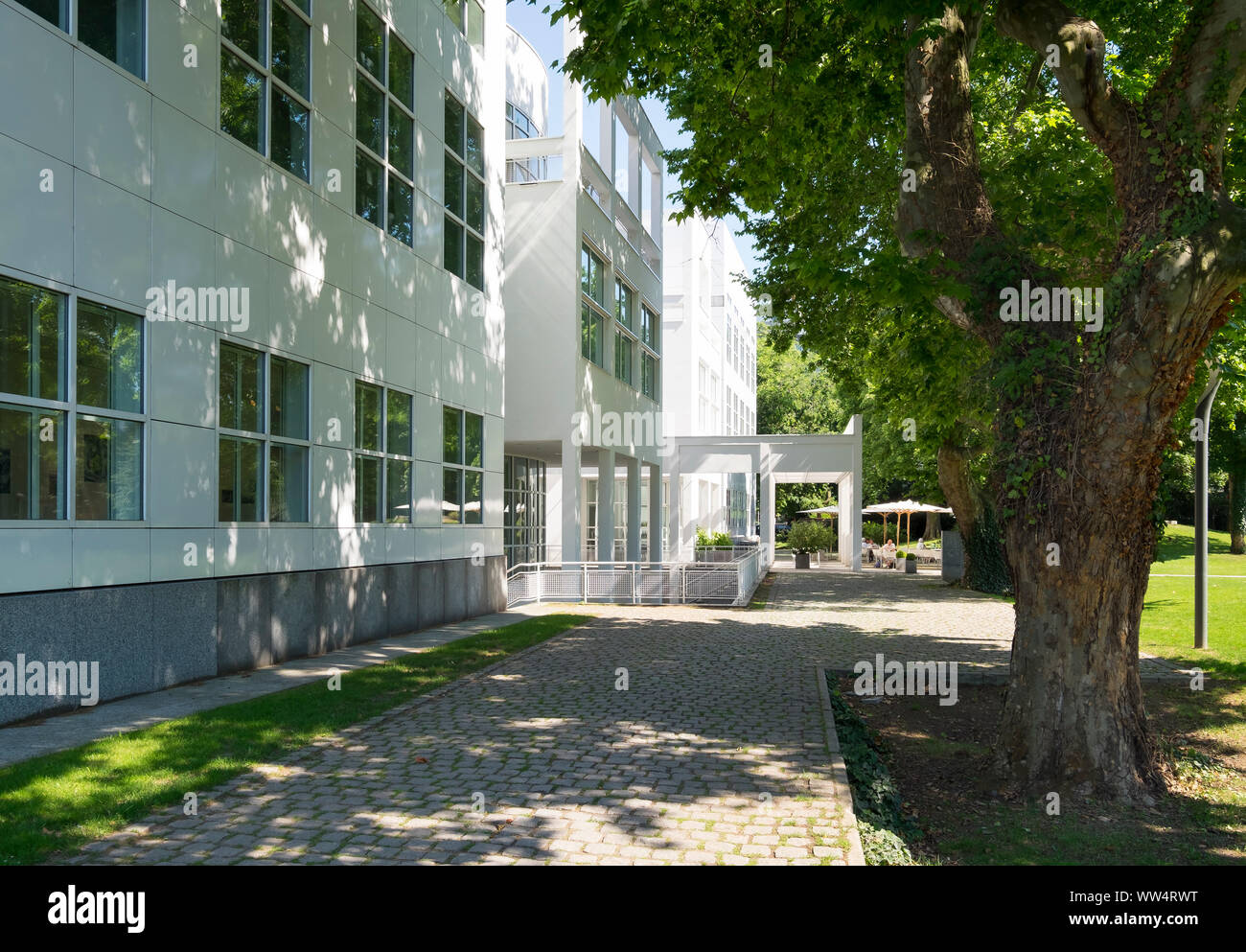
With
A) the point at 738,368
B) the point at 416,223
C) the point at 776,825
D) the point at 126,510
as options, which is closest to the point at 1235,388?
the point at 416,223

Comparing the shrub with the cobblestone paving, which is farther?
the shrub

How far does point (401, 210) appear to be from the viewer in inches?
640

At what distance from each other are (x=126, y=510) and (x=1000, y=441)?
8140 millimetres

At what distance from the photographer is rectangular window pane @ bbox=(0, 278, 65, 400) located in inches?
328

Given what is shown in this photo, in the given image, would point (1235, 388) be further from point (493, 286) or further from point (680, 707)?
point (680, 707)

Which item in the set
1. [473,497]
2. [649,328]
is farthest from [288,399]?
[649,328]

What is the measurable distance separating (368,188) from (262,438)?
16.0 ft

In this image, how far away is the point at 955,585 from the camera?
3002cm

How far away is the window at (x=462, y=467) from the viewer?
60.0 ft

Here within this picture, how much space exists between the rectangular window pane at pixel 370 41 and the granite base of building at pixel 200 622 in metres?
7.56

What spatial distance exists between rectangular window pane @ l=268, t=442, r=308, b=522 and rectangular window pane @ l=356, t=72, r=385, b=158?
16.2 ft

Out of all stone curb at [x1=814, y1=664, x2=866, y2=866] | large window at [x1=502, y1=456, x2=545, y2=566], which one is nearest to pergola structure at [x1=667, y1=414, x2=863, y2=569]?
A: large window at [x1=502, y1=456, x2=545, y2=566]

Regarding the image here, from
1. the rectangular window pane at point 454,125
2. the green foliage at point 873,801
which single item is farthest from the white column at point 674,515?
the green foliage at point 873,801

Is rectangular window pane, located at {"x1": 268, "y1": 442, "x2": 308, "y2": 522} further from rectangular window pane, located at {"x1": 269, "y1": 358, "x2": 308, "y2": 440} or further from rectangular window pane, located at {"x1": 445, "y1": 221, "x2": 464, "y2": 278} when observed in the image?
rectangular window pane, located at {"x1": 445, "y1": 221, "x2": 464, "y2": 278}
